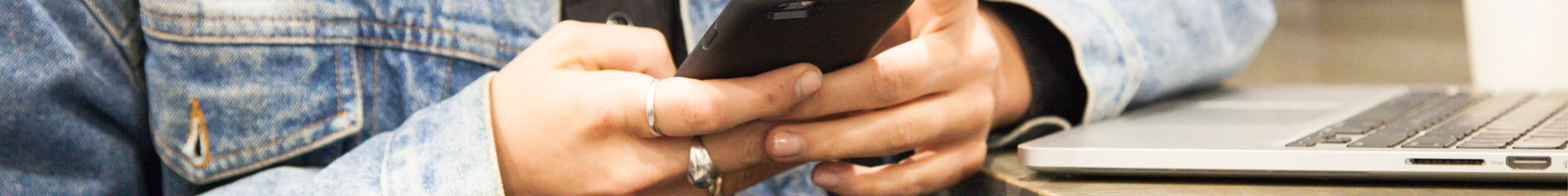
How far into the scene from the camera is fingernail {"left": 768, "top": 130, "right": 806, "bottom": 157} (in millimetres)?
406

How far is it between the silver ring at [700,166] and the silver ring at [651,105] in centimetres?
3

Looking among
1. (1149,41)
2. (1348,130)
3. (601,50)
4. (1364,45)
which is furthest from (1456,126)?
(1364,45)

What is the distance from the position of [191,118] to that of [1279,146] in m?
0.49

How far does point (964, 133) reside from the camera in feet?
1.48

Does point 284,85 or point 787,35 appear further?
point 284,85

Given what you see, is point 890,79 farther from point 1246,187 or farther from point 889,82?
point 1246,187

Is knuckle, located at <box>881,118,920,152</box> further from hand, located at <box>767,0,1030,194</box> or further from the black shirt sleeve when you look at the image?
the black shirt sleeve

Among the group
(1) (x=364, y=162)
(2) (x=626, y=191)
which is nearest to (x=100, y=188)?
(1) (x=364, y=162)

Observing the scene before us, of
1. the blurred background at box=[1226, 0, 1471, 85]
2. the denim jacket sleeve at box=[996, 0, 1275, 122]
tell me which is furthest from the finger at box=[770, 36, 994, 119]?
the blurred background at box=[1226, 0, 1471, 85]

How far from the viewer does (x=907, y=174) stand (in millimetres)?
452

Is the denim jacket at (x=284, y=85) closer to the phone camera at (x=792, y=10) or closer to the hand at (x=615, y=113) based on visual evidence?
the hand at (x=615, y=113)

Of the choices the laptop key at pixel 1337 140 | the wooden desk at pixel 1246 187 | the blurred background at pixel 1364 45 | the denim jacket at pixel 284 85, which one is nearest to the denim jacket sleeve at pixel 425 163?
the denim jacket at pixel 284 85

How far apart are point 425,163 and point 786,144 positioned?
0.52ft

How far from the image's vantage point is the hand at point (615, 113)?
1.23 feet
